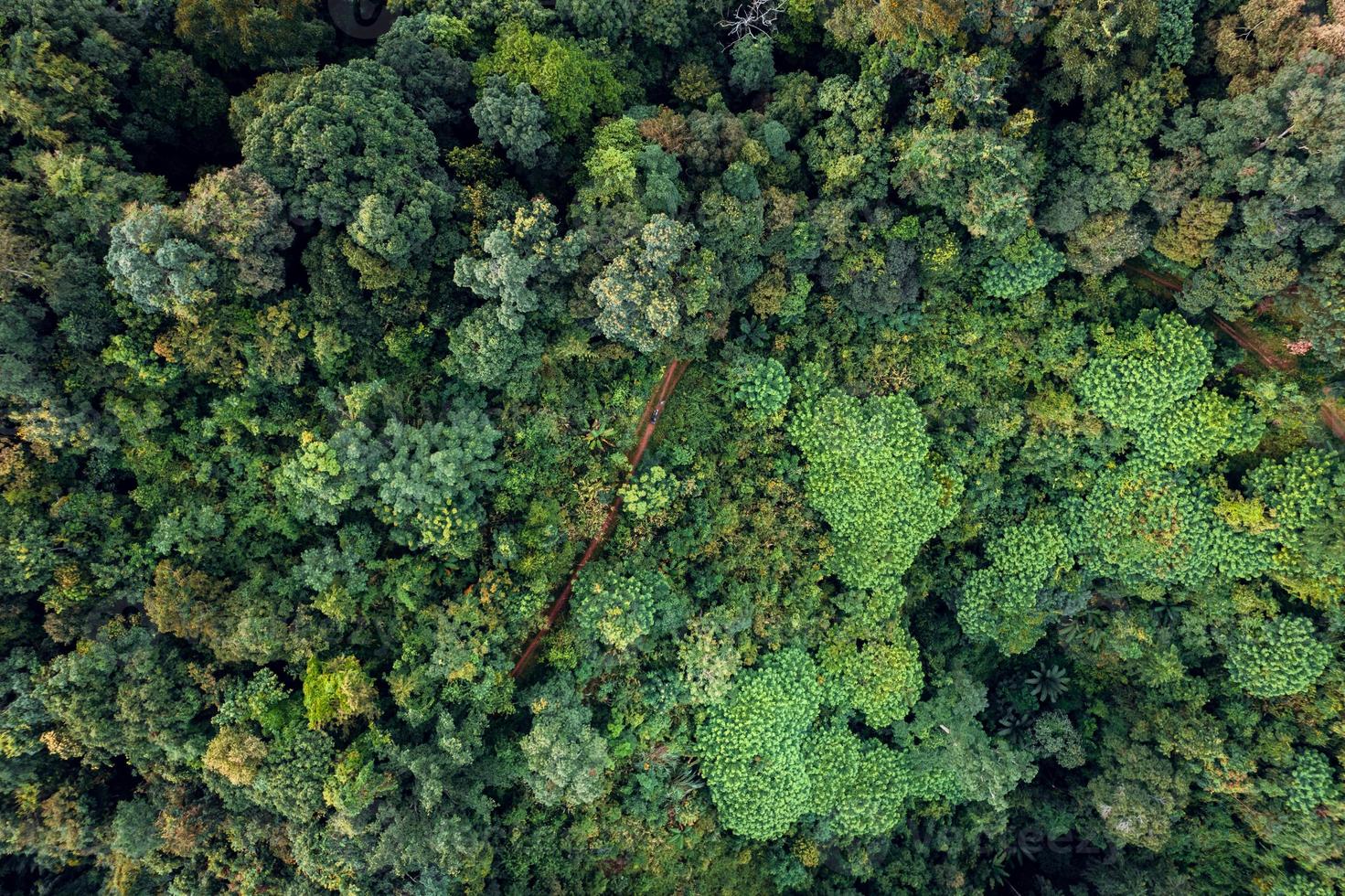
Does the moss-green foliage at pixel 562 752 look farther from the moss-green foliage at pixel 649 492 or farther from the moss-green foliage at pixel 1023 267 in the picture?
the moss-green foliage at pixel 1023 267

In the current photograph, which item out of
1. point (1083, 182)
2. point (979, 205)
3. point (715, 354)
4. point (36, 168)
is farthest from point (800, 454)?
point (36, 168)

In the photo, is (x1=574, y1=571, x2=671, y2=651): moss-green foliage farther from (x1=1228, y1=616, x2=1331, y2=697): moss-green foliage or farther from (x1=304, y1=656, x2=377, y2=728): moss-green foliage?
(x1=1228, y1=616, x2=1331, y2=697): moss-green foliage

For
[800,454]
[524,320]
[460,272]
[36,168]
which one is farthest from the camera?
[800,454]

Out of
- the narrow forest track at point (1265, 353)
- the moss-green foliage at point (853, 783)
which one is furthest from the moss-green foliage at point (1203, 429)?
the moss-green foliage at point (853, 783)

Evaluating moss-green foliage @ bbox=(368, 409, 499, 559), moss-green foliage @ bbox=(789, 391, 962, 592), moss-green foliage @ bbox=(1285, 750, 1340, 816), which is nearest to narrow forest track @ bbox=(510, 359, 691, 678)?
moss-green foliage @ bbox=(368, 409, 499, 559)

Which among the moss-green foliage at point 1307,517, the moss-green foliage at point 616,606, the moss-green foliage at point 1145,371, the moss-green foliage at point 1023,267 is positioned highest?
the moss-green foliage at point 1023,267

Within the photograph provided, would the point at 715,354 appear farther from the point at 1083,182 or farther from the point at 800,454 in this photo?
the point at 1083,182
